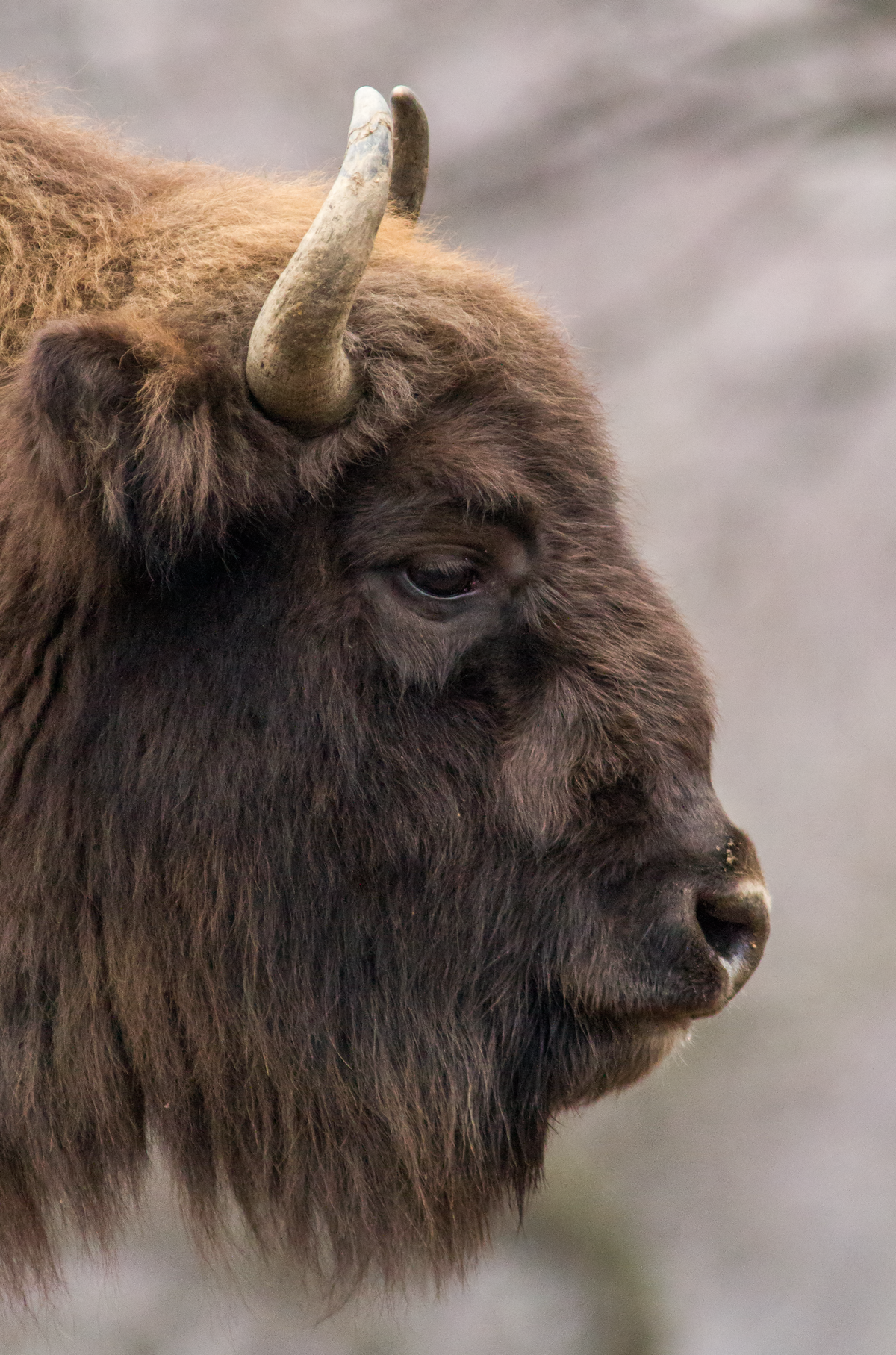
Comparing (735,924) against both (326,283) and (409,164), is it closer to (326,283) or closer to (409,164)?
(326,283)

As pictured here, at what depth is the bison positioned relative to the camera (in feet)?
6.24

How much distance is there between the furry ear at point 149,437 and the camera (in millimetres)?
1674

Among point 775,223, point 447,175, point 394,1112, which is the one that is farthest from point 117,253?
point 775,223

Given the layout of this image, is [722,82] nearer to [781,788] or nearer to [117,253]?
[781,788]

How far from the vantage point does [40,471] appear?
5.67ft

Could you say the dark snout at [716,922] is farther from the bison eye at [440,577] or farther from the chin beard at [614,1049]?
the bison eye at [440,577]

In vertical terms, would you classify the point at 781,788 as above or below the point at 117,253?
below

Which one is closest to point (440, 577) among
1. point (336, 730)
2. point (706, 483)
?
point (336, 730)

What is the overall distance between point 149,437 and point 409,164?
1.09m

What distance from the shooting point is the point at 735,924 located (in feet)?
6.54

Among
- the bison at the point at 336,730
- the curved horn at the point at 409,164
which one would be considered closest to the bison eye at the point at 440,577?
the bison at the point at 336,730

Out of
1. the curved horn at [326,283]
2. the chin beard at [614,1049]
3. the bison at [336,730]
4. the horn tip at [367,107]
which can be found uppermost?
the horn tip at [367,107]

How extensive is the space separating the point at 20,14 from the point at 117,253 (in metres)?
3.04

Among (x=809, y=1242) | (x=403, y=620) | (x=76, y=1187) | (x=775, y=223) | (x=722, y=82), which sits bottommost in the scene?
(x=809, y=1242)
